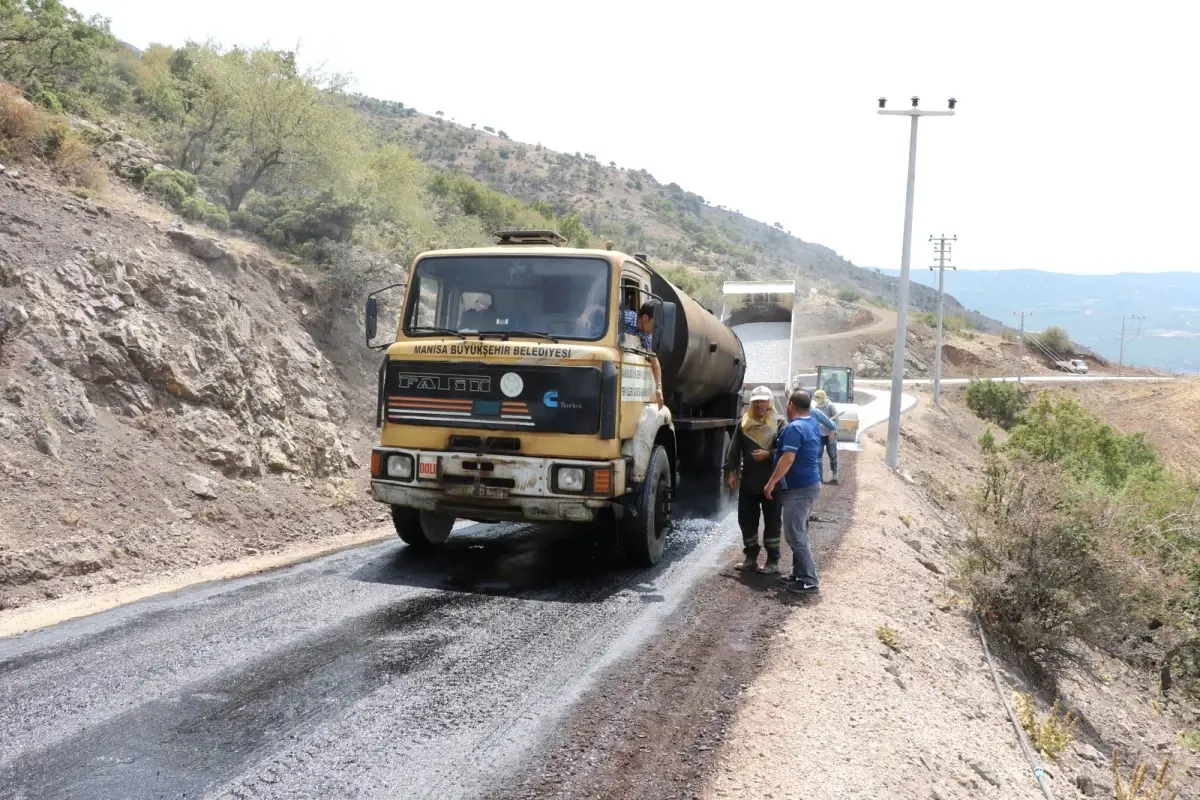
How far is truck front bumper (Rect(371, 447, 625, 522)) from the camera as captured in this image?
736 cm

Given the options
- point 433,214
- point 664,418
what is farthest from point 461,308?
point 433,214

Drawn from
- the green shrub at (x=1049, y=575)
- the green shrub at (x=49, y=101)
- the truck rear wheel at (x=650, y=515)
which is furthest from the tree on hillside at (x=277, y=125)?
the green shrub at (x=1049, y=575)

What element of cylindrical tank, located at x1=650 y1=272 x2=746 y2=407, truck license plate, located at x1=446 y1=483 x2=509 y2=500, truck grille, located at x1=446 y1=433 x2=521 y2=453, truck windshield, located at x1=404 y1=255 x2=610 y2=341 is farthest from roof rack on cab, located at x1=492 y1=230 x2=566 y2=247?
truck license plate, located at x1=446 y1=483 x2=509 y2=500

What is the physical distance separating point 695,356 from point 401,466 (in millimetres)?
4336

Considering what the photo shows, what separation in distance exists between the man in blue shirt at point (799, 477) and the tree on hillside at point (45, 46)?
543 inches

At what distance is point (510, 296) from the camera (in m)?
7.96

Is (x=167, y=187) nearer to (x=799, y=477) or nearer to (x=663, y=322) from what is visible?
(x=663, y=322)

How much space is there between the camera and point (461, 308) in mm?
8039

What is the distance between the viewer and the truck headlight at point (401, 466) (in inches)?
302

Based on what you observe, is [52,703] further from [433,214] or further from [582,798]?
[433,214]

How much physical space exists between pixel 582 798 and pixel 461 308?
505cm

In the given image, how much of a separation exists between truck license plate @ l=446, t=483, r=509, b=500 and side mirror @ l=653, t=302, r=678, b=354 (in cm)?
203

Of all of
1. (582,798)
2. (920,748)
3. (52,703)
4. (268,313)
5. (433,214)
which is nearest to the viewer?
(582,798)

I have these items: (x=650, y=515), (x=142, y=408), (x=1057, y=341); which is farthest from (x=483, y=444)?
(x=1057, y=341)
